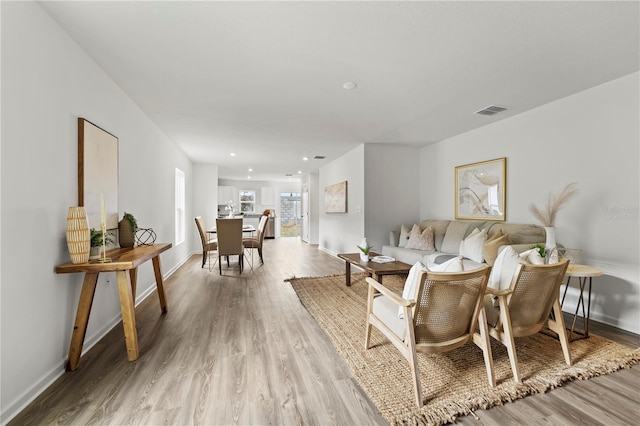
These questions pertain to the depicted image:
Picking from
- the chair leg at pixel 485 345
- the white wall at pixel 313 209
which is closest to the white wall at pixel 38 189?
the chair leg at pixel 485 345

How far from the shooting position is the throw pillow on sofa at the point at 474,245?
3753 millimetres

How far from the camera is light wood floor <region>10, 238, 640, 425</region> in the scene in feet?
5.14

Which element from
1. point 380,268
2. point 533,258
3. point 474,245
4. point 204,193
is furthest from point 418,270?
point 204,193

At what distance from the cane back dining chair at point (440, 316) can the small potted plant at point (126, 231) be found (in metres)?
2.55

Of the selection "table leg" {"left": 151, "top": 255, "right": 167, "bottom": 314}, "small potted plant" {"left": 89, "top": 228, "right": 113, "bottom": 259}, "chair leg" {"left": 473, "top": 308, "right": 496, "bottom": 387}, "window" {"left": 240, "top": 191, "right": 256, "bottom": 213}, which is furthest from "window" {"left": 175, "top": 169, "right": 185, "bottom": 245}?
"chair leg" {"left": 473, "top": 308, "right": 496, "bottom": 387}

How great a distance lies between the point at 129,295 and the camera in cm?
212

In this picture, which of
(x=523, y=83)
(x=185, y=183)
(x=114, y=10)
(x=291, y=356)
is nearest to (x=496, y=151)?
(x=523, y=83)

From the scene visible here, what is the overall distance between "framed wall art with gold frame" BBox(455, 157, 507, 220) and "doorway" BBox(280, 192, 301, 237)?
807cm

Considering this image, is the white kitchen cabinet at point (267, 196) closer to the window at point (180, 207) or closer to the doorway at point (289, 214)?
the doorway at point (289, 214)

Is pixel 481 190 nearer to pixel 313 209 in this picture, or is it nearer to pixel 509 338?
pixel 509 338

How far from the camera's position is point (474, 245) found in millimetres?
3846

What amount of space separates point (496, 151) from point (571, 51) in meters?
2.00

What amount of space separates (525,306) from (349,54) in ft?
7.60

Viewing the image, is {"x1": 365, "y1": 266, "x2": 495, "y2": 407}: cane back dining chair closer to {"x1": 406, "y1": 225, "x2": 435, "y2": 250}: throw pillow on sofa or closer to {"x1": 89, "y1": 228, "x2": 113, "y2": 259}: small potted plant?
{"x1": 89, "y1": 228, "x2": 113, "y2": 259}: small potted plant
